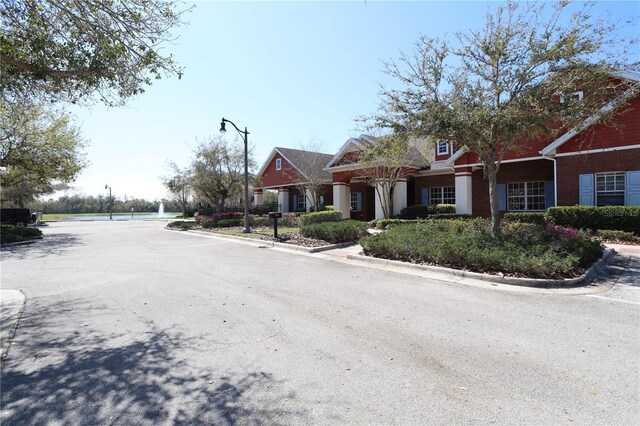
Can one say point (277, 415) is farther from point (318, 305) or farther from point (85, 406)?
point (318, 305)

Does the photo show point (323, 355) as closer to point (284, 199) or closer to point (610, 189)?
point (610, 189)

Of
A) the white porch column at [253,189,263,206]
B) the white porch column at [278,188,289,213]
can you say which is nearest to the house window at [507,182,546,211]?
the white porch column at [278,188,289,213]

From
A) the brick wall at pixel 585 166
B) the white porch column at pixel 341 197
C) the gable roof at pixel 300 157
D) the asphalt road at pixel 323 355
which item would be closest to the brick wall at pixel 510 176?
the brick wall at pixel 585 166

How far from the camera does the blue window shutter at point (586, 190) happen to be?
48.4ft

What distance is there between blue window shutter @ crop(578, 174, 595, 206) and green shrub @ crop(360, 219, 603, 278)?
612cm

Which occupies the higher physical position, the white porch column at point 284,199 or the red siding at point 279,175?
the red siding at point 279,175

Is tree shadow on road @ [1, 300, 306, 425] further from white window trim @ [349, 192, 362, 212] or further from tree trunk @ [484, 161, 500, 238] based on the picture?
white window trim @ [349, 192, 362, 212]

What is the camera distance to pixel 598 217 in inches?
527

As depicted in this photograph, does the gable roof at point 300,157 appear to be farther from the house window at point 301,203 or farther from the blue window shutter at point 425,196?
the blue window shutter at point 425,196

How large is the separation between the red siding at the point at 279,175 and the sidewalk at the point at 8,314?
21.7 meters

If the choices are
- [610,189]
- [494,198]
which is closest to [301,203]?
[610,189]

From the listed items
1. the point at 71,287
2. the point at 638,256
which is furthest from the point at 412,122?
Answer: the point at 71,287

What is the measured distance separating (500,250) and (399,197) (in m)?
13.9

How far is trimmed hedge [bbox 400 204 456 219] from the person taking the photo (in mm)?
20188
